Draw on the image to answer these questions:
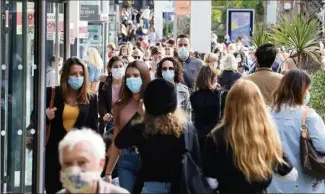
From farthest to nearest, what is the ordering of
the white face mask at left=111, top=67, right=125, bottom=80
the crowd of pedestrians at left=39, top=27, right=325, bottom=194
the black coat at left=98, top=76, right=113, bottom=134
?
1. the white face mask at left=111, top=67, right=125, bottom=80
2. the black coat at left=98, top=76, right=113, bottom=134
3. the crowd of pedestrians at left=39, top=27, right=325, bottom=194

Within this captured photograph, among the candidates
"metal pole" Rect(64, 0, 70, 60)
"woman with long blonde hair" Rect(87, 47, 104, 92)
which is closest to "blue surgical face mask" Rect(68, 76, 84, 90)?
"metal pole" Rect(64, 0, 70, 60)

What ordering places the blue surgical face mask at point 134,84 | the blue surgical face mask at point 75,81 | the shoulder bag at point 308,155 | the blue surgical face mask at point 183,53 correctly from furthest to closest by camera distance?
1. the blue surgical face mask at point 183,53
2. the blue surgical face mask at point 75,81
3. the blue surgical face mask at point 134,84
4. the shoulder bag at point 308,155

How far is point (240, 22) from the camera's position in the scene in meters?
41.4

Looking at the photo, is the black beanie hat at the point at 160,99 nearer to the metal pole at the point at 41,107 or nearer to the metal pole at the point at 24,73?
the metal pole at the point at 41,107

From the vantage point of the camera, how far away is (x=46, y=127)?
Result: 9.77 metres

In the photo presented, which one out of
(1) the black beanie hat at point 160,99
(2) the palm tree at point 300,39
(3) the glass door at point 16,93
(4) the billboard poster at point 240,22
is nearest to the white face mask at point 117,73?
(2) the palm tree at point 300,39

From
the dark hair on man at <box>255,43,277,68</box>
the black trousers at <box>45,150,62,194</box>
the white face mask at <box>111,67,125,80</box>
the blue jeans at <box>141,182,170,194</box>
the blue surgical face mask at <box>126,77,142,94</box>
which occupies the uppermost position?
the dark hair on man at <box>255,43,277,68</box>

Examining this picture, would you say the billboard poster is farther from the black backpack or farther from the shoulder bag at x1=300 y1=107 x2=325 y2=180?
the black backpack

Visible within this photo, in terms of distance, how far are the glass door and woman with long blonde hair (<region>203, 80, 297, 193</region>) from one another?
242 cm

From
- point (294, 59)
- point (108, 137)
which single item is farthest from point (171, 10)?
point (108, 137)

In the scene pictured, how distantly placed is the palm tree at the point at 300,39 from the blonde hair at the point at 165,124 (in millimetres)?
7895

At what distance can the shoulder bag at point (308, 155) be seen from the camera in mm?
8648

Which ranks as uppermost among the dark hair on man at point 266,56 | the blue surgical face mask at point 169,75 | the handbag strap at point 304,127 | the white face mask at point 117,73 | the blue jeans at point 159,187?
the dark hair on man at point 266,56

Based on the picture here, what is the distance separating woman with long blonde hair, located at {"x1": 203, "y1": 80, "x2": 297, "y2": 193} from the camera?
7.39 meters
